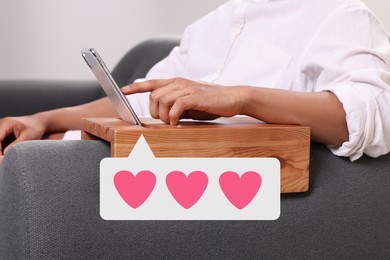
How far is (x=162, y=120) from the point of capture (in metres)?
1.13

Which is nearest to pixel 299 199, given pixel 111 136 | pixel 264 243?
pixel 264 243

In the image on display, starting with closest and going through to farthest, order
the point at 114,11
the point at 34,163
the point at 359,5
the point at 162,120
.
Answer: the point at 34,163
the point at 162,120
the point at 359,5
the point at 114,11

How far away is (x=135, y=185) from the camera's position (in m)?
1.05

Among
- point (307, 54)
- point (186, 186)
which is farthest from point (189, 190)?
point (307, 54)

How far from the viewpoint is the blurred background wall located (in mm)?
3533

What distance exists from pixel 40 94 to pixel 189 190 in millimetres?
1327

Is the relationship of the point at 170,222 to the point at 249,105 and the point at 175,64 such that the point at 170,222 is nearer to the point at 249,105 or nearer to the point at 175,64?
the point at 249,105

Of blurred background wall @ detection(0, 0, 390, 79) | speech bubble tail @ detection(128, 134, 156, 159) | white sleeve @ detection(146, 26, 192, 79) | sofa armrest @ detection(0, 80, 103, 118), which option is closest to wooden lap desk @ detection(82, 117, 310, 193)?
speech bubble tail @ detection(128, 134, 156, 159)

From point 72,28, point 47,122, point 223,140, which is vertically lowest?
point 72,28

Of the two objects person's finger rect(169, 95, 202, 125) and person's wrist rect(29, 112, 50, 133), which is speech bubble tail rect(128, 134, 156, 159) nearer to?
person's finger rect(169, 95, 202, 125)

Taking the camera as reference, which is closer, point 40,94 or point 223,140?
point 223,140

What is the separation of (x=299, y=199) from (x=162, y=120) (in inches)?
9.6

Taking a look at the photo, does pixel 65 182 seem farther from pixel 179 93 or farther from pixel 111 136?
pixel 179 93

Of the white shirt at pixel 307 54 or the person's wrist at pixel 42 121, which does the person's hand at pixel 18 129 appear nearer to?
the person's wrist at pixel 42 121
